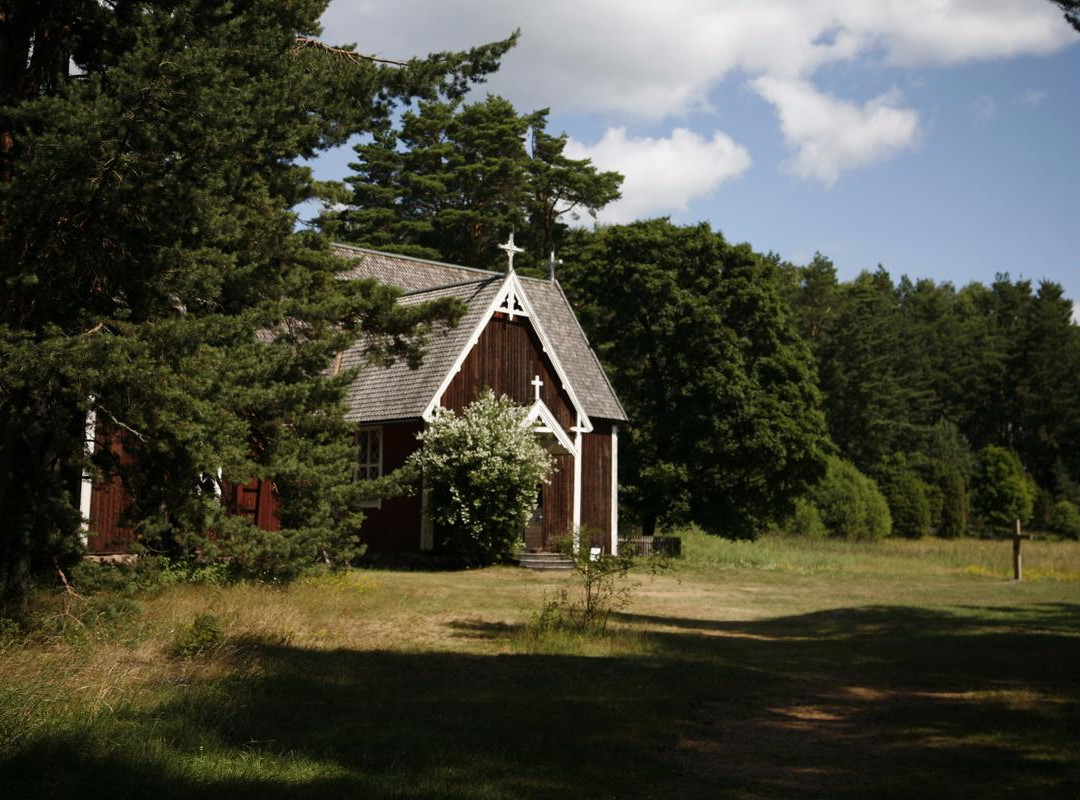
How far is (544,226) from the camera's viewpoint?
56062 mm

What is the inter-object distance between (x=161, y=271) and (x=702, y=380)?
2740cm

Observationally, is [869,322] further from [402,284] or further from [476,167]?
[402,284]

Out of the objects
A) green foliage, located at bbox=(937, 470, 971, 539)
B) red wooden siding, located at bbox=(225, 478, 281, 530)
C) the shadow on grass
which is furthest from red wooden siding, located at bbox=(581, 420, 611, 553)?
green foliage, located at bbox=(937, 470, 971, 539)

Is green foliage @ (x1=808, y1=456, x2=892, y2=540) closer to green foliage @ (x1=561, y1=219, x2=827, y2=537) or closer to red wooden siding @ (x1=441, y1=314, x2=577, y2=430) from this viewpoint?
green foliage @ (x1=561, y1=219, x2=827, y2=537)

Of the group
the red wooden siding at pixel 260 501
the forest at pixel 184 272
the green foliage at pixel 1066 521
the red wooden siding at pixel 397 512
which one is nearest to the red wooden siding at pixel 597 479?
the red wooden siding at pixel 397 512

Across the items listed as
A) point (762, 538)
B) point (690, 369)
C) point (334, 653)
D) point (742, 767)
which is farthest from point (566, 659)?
point (762, 538)

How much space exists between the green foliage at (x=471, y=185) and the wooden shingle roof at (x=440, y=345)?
1441cm

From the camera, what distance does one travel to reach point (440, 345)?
27.0 m

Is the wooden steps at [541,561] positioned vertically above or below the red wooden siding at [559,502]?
below

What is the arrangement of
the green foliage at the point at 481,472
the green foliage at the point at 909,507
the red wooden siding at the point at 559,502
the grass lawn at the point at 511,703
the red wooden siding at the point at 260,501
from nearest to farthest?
the grass lawn at the point at 511,703, the red wooden siding at the point at 260,501, the green foliage at the point at 481,472, the red wooden siding at the point at 559,502, the green foliage at the point at 909,507

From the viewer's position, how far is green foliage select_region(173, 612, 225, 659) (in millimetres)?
10836

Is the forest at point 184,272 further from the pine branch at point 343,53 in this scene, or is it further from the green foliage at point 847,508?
the green foliage at point 847,508

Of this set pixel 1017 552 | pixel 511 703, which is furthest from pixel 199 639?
pixel 1017 552

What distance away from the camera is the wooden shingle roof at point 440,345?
26531mm
